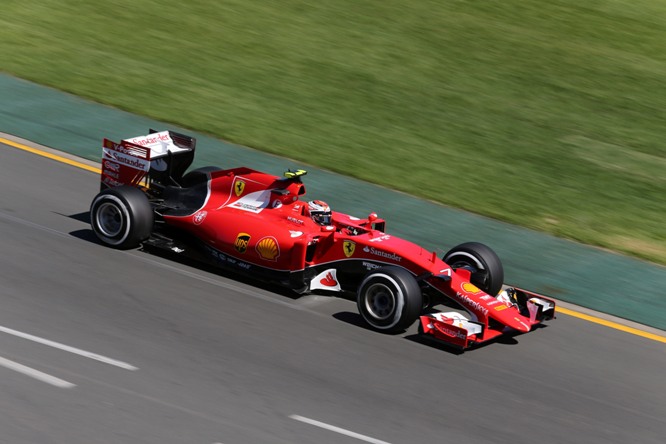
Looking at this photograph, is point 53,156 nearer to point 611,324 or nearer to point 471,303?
point 471,303

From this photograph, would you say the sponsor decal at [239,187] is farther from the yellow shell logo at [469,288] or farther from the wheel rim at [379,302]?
the yellow shell logo at [469,288]

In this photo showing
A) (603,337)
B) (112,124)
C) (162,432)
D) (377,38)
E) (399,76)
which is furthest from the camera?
(377,38)

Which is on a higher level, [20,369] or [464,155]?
[464,155]

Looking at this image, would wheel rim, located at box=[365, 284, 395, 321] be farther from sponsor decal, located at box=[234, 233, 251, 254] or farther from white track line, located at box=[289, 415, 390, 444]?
white track line, located at box=[289, 415, 390, 444]

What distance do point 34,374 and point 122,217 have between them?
321 centimetres

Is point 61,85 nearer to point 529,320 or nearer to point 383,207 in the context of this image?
point 383,207

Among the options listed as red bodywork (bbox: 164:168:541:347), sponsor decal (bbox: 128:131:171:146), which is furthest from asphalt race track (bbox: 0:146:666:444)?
sponsor decal (bbox: 128:131:171:146)

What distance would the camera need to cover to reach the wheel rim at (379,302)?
11.2 m

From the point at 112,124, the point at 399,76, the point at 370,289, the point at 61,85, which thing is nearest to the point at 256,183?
the point at 370,289

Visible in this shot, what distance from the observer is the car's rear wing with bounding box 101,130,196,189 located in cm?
1294

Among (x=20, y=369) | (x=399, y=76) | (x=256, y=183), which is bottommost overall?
(x=20, y=369)

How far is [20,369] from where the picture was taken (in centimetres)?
959

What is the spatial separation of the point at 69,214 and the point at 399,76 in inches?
359

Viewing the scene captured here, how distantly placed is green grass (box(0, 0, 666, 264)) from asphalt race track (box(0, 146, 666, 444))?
175 inches
